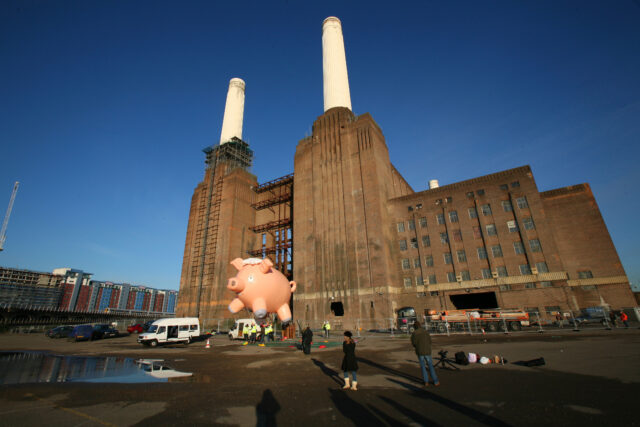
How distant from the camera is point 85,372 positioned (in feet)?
37.9

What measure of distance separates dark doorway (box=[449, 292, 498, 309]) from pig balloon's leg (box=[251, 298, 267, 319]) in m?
34.1

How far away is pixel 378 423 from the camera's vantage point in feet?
17.5

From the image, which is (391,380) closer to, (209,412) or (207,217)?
(209,412)

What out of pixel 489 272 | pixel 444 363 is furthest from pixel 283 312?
pixel 489 272

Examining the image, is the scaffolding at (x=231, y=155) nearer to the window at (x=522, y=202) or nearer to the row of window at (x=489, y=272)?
the row of window at (x=489, y=272)

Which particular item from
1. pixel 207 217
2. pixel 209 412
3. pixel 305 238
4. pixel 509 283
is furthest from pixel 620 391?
pixel 207 217

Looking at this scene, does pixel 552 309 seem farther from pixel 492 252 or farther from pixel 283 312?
pixel 283 312

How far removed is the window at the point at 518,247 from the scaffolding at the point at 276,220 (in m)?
35.6

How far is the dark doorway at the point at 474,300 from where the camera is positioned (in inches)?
1667

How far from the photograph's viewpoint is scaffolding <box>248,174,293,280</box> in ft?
183

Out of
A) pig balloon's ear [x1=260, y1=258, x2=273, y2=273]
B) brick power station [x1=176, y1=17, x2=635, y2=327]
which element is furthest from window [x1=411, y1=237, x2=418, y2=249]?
pig balloon's ear [x1=260, y1=258, x2=273, y2=273]

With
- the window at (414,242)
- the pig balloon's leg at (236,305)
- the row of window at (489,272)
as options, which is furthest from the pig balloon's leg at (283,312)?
the window at (414,242)

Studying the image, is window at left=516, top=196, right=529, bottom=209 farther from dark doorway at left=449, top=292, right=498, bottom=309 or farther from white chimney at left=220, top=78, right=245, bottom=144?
white chimney at left=220, top=78, right=245, bottom=144

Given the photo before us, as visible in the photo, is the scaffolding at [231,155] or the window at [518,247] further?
the scaffolding at [231,155]
